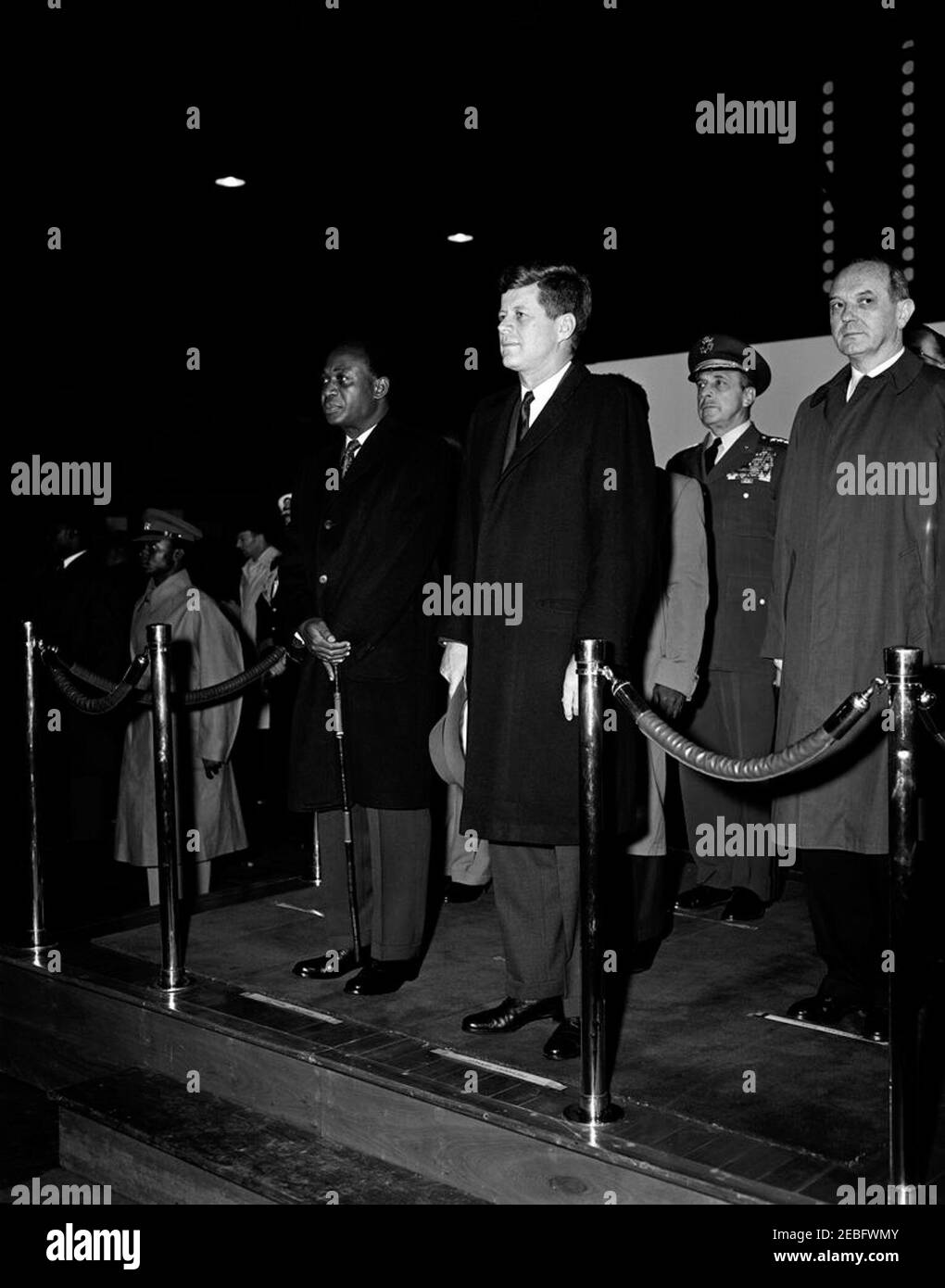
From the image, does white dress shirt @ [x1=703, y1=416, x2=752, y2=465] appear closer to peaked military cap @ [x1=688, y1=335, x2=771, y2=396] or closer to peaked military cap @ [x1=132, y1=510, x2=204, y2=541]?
peaked military cap @ [x1=688, y1=335, x2=771, y2=396]

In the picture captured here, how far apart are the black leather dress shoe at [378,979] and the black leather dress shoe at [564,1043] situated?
596mm

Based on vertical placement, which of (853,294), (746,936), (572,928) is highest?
(853,294)

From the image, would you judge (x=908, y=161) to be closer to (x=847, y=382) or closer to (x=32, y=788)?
(x=847, y=382)

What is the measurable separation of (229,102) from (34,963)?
3607mm

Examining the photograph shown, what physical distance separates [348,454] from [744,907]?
1.83 m

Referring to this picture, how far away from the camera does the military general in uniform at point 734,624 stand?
4051mm

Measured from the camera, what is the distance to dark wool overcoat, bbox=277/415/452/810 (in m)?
3.36

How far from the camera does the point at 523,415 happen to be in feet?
9.88

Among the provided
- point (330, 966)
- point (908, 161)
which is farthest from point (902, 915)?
point (908, 161)

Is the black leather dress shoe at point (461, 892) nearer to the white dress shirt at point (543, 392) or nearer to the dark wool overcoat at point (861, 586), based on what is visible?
the dark wool overcoat at point (861, 586)
